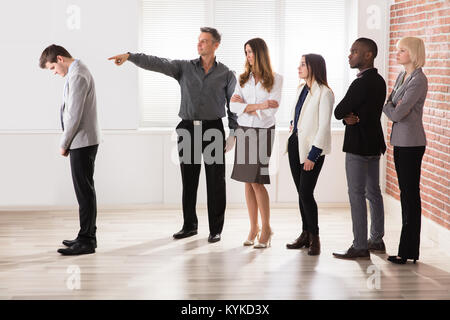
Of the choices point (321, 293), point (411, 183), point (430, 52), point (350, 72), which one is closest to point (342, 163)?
point (350, 72)

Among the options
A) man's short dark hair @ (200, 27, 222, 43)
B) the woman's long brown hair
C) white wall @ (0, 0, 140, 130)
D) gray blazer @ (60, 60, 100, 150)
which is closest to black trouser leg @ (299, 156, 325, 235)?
the woman's long brown hair

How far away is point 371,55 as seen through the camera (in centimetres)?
467

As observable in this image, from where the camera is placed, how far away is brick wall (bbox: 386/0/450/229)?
516cm

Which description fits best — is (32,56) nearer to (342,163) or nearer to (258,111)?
(258,111)

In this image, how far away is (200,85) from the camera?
209 inches

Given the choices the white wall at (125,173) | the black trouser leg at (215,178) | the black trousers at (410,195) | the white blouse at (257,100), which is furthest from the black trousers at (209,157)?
the black trousers at (410,195)

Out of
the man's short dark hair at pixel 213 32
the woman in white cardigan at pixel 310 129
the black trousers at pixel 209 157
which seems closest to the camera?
the woman in white cardigan at pixel 310 129

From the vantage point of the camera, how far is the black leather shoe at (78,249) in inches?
198

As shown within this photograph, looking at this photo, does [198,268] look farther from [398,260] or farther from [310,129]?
[398,260]

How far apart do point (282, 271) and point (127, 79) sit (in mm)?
2743

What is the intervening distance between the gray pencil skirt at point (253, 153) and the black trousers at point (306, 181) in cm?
19

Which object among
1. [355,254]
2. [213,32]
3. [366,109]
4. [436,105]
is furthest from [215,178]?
[436,105]

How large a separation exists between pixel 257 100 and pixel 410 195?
→ 1.26m

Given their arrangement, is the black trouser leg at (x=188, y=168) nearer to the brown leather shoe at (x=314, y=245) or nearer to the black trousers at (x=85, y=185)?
the black trousers at (x=85, y=185)
